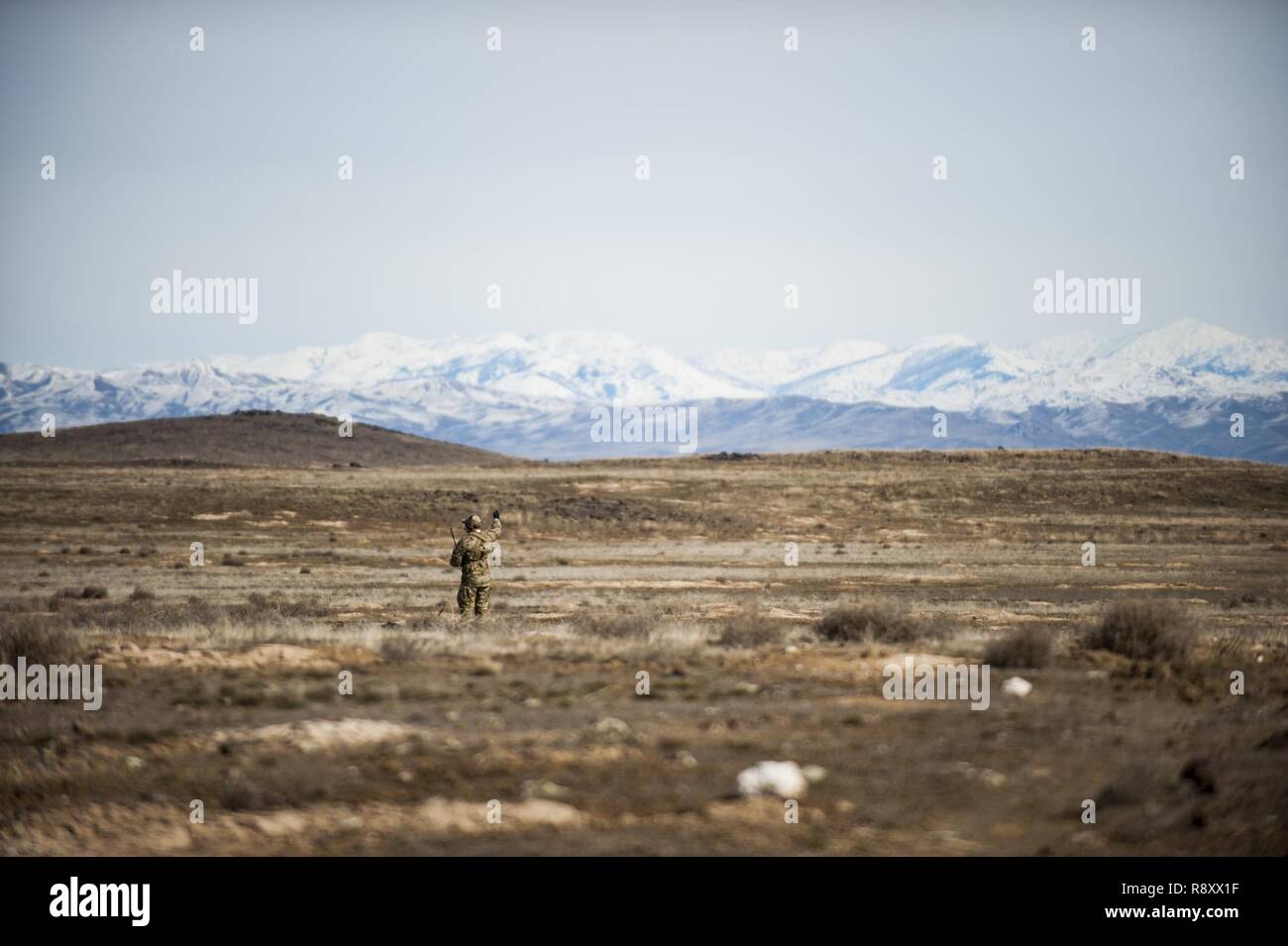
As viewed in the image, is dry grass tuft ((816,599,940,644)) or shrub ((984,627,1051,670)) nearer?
shrub ((984,627,1051,670))

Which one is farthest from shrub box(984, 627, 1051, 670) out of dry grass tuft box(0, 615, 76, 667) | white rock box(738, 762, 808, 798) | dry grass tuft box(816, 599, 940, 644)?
dry grass tuft box(0, 615, 76, 667)

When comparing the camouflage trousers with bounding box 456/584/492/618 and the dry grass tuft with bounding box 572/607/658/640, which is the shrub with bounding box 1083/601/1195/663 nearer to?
the dry grass tuft with bounding box 572/607/658/640

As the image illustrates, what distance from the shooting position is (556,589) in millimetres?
33906

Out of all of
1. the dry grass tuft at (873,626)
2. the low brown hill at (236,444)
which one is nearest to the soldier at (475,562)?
the dry grass tuft at (873,626)

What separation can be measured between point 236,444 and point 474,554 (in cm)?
10971

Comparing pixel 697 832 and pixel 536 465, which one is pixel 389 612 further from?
pixel 536 465

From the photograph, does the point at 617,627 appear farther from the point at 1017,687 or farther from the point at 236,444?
the point at 236,444

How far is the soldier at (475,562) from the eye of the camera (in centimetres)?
1983

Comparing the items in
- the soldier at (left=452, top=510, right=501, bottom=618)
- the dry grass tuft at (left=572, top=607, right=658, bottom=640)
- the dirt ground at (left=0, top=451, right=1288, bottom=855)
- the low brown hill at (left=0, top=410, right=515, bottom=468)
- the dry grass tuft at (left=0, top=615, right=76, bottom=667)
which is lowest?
the dirt ground at (left=0, top=451, right=1288, bottom=855)

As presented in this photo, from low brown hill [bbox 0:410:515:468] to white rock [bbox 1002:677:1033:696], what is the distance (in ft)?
334

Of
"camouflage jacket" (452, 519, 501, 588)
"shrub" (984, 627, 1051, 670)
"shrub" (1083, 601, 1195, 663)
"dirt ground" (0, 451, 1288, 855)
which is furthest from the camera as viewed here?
"camouflage jacket" (452, 519, 501, 588)

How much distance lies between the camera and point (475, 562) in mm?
20250

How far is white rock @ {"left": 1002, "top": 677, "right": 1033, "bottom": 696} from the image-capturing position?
1411 cm

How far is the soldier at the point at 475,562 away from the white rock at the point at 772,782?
10.00m
